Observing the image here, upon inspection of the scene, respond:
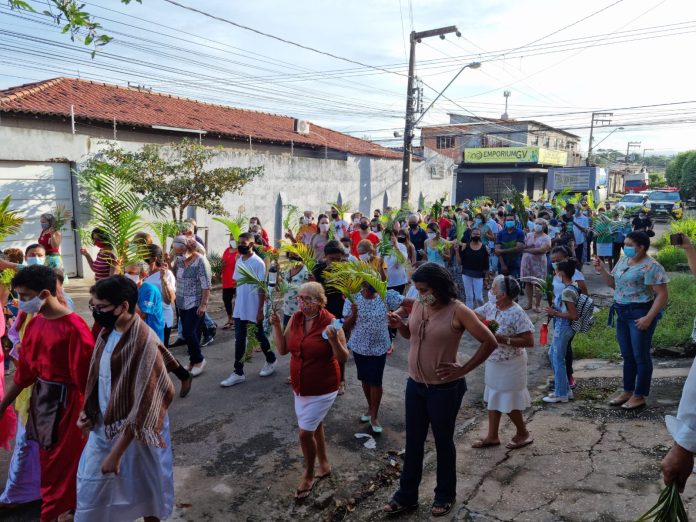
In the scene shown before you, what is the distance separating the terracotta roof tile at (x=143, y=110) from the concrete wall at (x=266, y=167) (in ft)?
1.63

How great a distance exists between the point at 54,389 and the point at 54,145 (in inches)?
427

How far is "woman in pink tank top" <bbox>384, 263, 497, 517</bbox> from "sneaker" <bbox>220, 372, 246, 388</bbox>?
3033 millimetres

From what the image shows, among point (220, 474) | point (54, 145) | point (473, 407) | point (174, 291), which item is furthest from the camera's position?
point (54, 145)

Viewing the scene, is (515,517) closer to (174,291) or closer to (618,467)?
(618,467)

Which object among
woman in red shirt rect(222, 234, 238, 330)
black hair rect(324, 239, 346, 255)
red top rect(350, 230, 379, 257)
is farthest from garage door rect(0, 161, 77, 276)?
black hair rect(324, 239, 346, 255)

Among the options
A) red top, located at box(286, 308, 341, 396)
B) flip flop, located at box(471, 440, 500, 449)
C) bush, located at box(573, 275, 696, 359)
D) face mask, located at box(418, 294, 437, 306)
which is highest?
face mask, located at box(418, 294, 437, 306)

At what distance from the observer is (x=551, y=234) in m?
12.9

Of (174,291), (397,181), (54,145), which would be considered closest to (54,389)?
(174,291)

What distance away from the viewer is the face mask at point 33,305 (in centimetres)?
352

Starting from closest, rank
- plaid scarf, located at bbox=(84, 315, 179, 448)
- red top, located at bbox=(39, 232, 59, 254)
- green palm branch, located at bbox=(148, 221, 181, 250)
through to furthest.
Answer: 1. plaid scarf, located at bbox=(84, 315, 179, 448)
2. green palm branch, located at bbox=(148, 221, 181, 250)
3. red top, located at bbox=(39, 232, 59, 254)


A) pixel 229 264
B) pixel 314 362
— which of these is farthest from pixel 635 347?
pixel 229 264

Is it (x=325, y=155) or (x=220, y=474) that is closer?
(x=220, y=474)

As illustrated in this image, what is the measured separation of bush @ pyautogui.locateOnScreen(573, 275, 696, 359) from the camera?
752 centimetres

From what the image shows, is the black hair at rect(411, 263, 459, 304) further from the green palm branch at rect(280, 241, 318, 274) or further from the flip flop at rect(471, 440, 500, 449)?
the green palm branch at rect(280, 241, 318, 274)
